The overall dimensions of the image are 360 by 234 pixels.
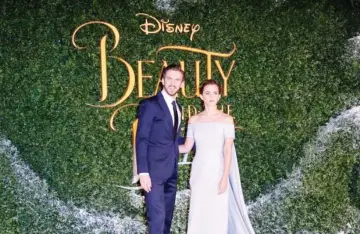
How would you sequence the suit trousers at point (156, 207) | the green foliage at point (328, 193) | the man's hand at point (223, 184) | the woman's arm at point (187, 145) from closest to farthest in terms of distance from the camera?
the suit trousers at point (156, 207)
the man's hand at point (223, 184)
the woman's arm at point (187, 145)
the green foliage at point (328, 193)

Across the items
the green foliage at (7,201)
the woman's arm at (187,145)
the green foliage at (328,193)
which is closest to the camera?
the woman's arm at (187,145)

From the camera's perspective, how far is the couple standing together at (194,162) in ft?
11.9

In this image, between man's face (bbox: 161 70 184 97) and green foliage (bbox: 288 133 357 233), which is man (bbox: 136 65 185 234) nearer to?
man's face (bbox: 161 70 184 97)

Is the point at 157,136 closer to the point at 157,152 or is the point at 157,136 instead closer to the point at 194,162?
the point at 157,152

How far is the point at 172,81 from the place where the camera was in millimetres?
3658

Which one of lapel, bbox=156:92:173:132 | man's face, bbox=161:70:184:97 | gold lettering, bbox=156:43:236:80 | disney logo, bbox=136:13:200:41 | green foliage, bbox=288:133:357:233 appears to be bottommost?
green foliage, bbox=288:133:357:233

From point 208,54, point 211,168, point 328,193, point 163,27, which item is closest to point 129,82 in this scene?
point 163,27

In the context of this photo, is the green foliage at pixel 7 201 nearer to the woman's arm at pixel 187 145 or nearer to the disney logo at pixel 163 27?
the woman's arm at pixel 187 145

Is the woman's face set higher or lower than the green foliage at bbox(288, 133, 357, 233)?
higher

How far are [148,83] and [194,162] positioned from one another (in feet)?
2.94

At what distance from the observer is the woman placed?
386 centimetres

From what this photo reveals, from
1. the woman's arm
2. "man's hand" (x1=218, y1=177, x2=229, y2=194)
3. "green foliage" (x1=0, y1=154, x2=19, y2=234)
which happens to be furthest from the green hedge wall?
"man's hand" (x1=218, y1=177, x2=229, y2=194)

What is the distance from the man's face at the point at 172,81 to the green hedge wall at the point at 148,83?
0.75 meters

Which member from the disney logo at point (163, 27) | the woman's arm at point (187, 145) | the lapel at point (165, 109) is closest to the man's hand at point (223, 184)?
the woman's arm at point (187, 145)
